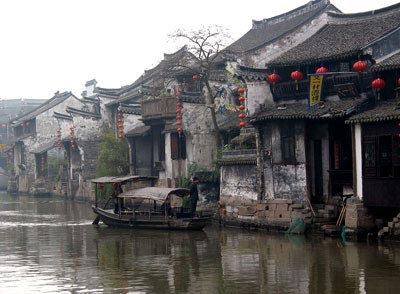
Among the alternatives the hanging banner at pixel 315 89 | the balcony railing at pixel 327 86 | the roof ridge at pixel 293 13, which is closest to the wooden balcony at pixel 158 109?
the roof ridge at pixel 293 13

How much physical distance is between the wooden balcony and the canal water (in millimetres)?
8060

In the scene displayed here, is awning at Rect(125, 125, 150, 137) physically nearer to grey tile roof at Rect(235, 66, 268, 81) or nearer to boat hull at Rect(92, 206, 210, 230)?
boat hull at Rect(92, 206, 210, 230)

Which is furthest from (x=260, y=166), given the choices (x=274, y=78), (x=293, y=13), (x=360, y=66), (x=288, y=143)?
(x=293, y=13)

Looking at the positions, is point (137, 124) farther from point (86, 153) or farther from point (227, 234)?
point (227, 234)

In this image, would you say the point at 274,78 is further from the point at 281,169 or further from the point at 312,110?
the point at 281,169

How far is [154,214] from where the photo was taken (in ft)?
95.9

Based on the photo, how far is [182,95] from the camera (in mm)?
34156

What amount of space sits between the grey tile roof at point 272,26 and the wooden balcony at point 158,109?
148 inches

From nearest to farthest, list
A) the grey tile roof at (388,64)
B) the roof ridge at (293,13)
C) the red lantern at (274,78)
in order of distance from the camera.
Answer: the grey tile roof at (388,64)
the red lantern at (274,78)
the roof ridge at (293,13)

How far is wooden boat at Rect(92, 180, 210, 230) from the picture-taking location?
91.2ft

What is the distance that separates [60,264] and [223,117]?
1519 centimetres

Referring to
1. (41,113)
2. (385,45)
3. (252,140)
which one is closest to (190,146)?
(252,140)

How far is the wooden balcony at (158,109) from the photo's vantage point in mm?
35938

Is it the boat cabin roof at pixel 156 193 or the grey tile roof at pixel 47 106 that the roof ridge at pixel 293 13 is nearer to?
the boat cabin roof at pixel 156 193
